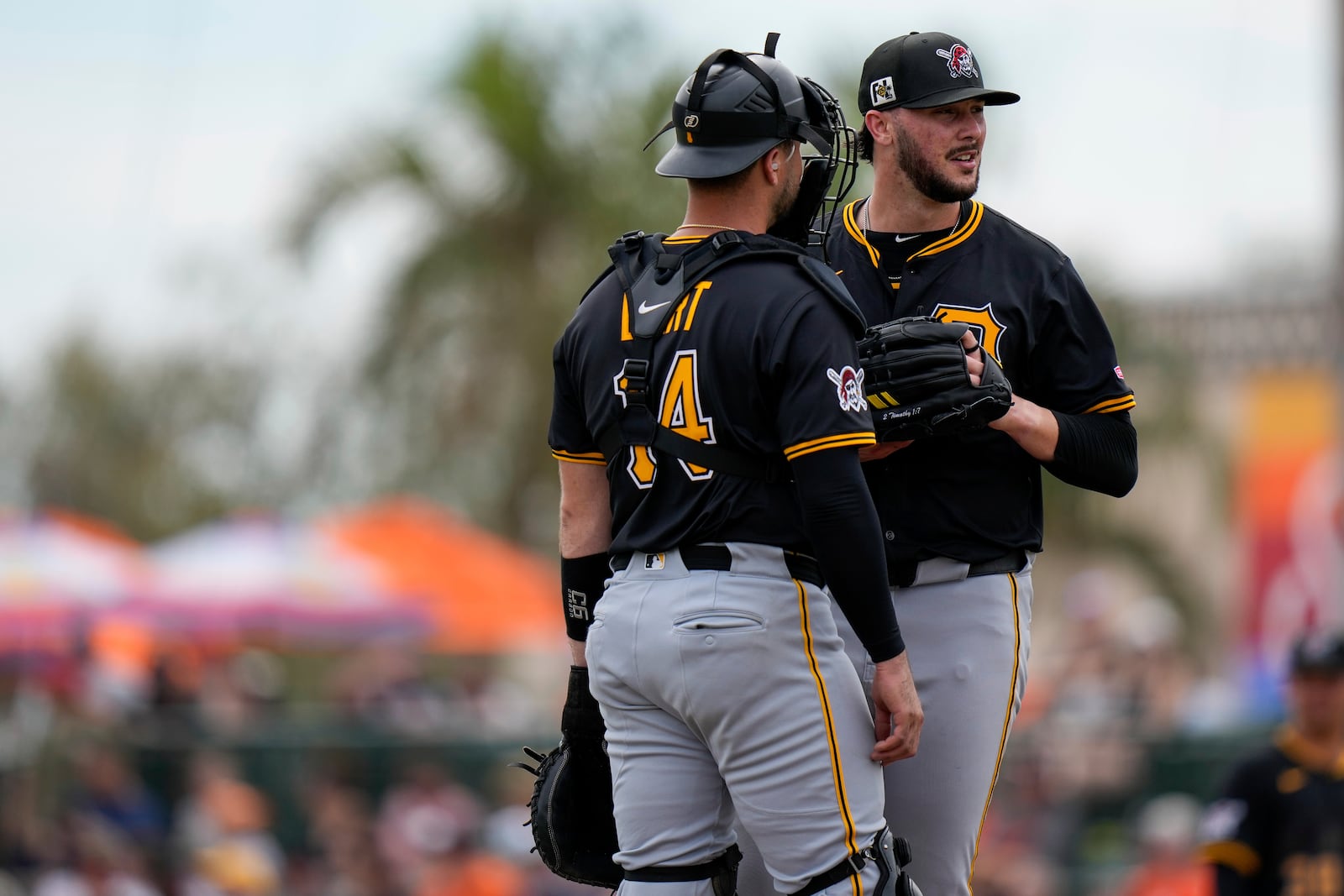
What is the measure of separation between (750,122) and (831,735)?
1.30m

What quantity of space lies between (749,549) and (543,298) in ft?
53.7

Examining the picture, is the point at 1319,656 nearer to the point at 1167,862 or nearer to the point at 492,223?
the point at 1167,862

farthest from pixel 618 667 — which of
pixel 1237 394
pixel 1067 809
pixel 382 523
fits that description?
pixel 1237 394

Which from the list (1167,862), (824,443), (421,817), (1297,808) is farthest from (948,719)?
(421,817)

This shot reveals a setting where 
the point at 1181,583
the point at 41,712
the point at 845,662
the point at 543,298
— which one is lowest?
the point at 1181,583

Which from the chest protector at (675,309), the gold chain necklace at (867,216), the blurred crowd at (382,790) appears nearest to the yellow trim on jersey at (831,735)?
the chest protector at (675,309)

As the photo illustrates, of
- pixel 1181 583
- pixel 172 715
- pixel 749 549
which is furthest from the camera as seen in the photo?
pixel 1181 583

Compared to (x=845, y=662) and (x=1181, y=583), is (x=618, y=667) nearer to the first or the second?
(x=845, y=662)

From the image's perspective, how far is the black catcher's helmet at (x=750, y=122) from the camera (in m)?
3.77

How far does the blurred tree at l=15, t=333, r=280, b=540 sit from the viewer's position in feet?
95.5

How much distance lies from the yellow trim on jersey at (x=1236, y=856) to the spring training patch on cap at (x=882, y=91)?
386 cm

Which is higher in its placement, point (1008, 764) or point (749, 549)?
point (749, 549)

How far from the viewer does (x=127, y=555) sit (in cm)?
1762

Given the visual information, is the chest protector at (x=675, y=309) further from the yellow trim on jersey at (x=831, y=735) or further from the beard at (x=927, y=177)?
the beard at (x=927, y=177)
